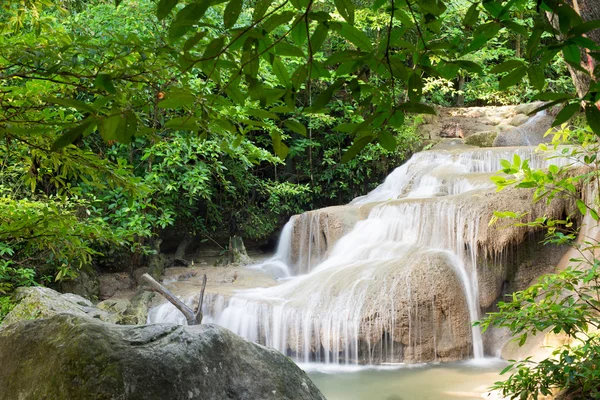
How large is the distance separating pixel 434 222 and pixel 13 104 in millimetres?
7075

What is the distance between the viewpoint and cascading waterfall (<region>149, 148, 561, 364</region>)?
6.70 meters

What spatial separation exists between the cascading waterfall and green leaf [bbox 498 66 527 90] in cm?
600

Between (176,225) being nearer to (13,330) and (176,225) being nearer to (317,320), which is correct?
(317,320)

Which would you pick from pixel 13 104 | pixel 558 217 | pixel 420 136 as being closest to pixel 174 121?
pixel 13 104

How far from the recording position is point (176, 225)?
11.5 meters

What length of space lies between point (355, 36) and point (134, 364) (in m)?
1.58

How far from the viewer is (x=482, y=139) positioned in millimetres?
12758

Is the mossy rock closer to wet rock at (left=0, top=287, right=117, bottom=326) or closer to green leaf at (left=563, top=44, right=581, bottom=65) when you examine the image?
wet rock at (left=0, top=287, right=117, bottom=326)

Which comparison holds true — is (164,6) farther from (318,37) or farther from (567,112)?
(567,112)

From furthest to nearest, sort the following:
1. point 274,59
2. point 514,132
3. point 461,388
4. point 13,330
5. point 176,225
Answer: point 514,132, point 176,225, point 461,388, point 13,330, point 274,59

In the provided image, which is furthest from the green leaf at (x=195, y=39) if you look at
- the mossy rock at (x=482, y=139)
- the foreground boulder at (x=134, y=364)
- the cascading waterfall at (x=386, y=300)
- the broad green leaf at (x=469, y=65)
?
the mossy rock at (x=482, y=139)

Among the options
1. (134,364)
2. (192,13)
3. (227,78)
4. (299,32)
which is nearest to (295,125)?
(299,32)

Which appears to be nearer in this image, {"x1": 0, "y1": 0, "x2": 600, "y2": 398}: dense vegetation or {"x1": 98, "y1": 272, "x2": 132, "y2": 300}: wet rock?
{"x1": 0, "y1": 0, "x2": 600, "y2": 398}: dense vegetation

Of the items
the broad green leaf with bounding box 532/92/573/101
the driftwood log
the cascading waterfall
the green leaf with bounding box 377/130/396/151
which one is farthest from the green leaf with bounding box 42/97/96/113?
the cascading waterfall
